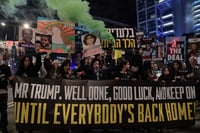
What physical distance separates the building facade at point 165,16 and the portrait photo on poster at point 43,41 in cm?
10177

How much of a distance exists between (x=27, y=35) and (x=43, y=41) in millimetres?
482

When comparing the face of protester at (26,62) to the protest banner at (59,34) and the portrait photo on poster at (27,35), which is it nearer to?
the portrait photo on poster at (27,35)

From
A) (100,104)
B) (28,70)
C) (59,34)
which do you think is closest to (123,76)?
(100,104)

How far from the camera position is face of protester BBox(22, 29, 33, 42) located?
18.6 feet

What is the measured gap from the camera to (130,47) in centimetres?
835

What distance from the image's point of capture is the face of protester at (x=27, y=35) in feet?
18.6

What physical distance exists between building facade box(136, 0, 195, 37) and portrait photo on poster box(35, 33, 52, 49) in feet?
334

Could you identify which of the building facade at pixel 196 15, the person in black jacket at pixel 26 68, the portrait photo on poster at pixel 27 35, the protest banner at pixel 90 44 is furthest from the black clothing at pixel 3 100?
the building facade at pixel 196 15

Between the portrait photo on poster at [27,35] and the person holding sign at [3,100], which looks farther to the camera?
the portrait photo on poster at [27,35]

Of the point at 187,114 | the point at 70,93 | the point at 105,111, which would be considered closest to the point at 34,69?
the point at 70,93

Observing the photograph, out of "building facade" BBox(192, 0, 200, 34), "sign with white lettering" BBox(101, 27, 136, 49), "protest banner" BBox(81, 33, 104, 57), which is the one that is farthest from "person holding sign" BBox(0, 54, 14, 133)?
"building facade" BBox(192, 0, 200, 34)

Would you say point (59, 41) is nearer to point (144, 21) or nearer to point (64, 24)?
point (64, 24)

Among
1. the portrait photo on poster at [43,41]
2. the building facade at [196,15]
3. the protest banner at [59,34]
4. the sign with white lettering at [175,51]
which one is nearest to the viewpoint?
the portrait photo on poster at [43,41]

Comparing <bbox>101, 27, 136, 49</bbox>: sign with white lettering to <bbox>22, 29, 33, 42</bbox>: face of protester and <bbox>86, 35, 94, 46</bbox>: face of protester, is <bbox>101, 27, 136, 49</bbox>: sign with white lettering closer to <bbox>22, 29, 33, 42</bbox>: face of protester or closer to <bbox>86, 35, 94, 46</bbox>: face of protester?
<bbox>86, 35, 94, 46</bbox>: face of protester
